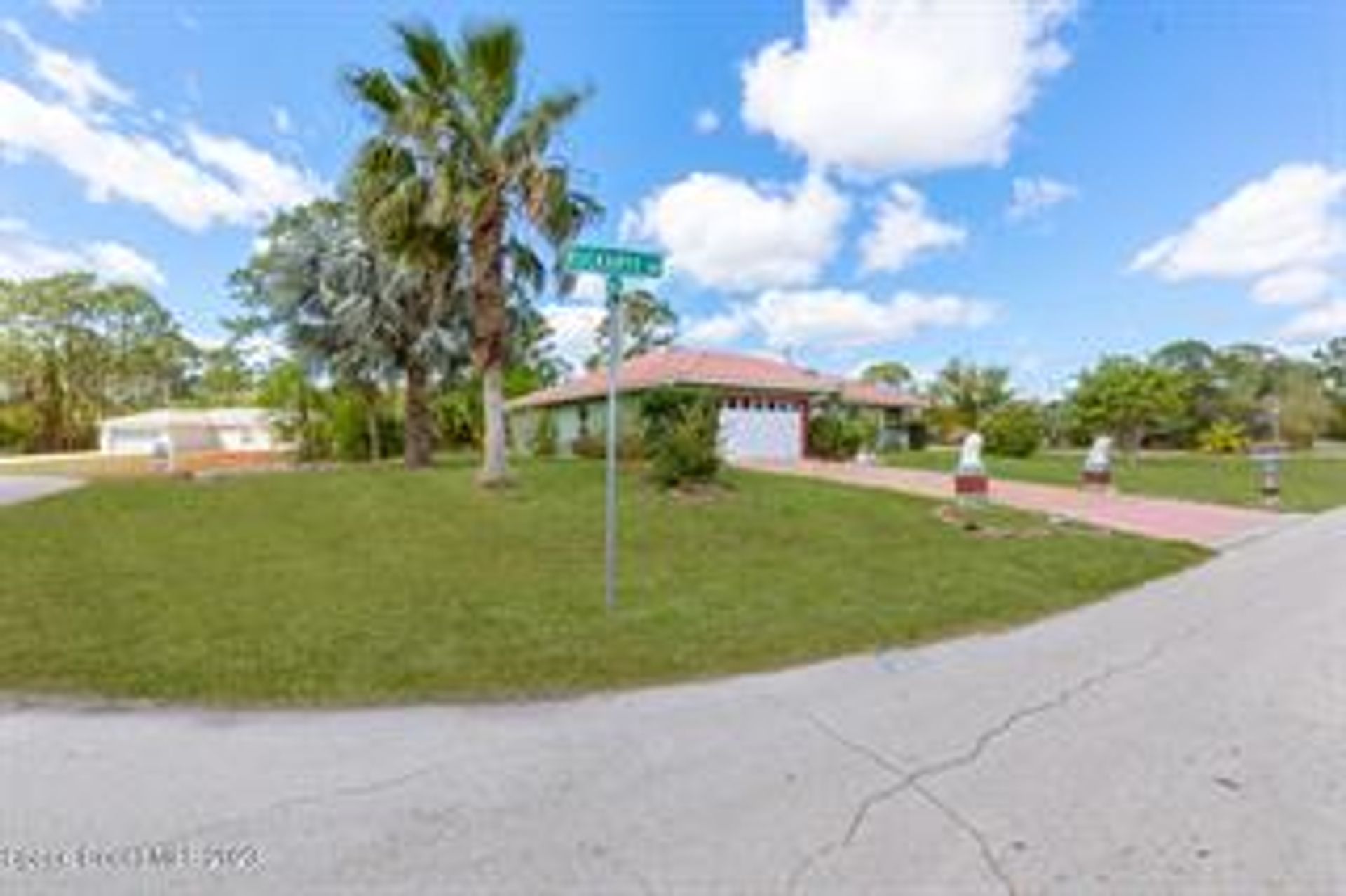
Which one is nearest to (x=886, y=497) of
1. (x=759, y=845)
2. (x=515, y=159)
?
(x=515, y=159)

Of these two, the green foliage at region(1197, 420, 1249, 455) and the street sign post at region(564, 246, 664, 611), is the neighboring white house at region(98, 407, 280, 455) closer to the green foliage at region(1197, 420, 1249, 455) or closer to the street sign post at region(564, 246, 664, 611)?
the street sign post at region(564, 246, 664, 611)

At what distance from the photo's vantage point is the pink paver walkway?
1241 centimetres

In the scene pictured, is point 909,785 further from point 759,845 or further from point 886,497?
point 886,497

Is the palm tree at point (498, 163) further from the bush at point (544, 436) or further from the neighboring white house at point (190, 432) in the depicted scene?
the neighboring white house at point (190, 432)

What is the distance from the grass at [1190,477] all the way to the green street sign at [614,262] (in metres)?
17.1

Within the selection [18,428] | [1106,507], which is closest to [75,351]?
[18,428]

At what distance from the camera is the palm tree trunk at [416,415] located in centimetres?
1972

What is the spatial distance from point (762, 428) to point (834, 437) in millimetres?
3434

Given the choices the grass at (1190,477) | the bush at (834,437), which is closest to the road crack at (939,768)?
the grass at (1190,477)

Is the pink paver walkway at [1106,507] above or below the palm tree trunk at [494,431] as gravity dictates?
below

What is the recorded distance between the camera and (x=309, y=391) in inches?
1179

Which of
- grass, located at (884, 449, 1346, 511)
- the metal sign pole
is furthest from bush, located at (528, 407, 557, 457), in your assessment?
the metal sign pole

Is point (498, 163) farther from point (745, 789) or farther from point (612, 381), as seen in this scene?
point (745, 789)

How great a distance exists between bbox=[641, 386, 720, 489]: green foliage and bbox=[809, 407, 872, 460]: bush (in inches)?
469
